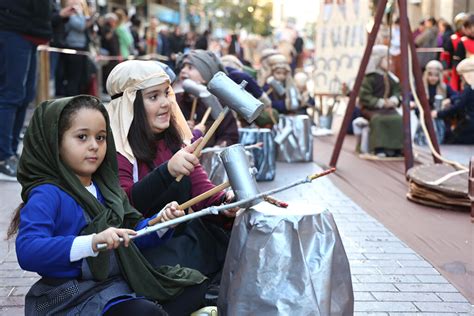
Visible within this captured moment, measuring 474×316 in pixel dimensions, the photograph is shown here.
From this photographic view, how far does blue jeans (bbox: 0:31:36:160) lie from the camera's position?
5895 mm

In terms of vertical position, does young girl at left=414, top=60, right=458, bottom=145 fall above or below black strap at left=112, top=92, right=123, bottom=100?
below

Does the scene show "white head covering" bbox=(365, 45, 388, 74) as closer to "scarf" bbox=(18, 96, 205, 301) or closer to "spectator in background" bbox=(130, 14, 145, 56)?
"scarf" bbox=(18, 96, 205, 301)

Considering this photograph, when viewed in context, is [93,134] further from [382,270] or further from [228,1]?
[228,1]

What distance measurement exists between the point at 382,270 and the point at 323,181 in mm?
3069

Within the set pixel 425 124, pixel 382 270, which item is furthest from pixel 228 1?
pixel 382 270

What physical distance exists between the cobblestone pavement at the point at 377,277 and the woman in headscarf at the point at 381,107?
11.1 ft

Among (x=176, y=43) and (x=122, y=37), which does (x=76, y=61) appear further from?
(x=176, y=43)

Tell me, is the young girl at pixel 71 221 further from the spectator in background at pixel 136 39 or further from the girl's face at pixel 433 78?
the spectator in background at pixel 136 39

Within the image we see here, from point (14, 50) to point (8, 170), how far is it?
98 centimetres

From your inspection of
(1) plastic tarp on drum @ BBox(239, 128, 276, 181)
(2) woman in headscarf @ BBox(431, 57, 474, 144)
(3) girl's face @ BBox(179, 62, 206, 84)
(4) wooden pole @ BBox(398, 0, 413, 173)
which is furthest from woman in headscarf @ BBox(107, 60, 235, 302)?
(2) woman in headscarf @ BBox(431, 57, 474, 144)

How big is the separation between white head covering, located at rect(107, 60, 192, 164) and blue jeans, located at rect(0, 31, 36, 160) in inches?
113

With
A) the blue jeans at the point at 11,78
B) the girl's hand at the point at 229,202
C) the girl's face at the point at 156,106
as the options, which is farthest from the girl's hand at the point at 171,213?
the blue jeans at the point at 11,78

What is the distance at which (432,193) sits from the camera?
19.3ft

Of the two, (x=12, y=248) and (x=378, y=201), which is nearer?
(x=12, y=248)
